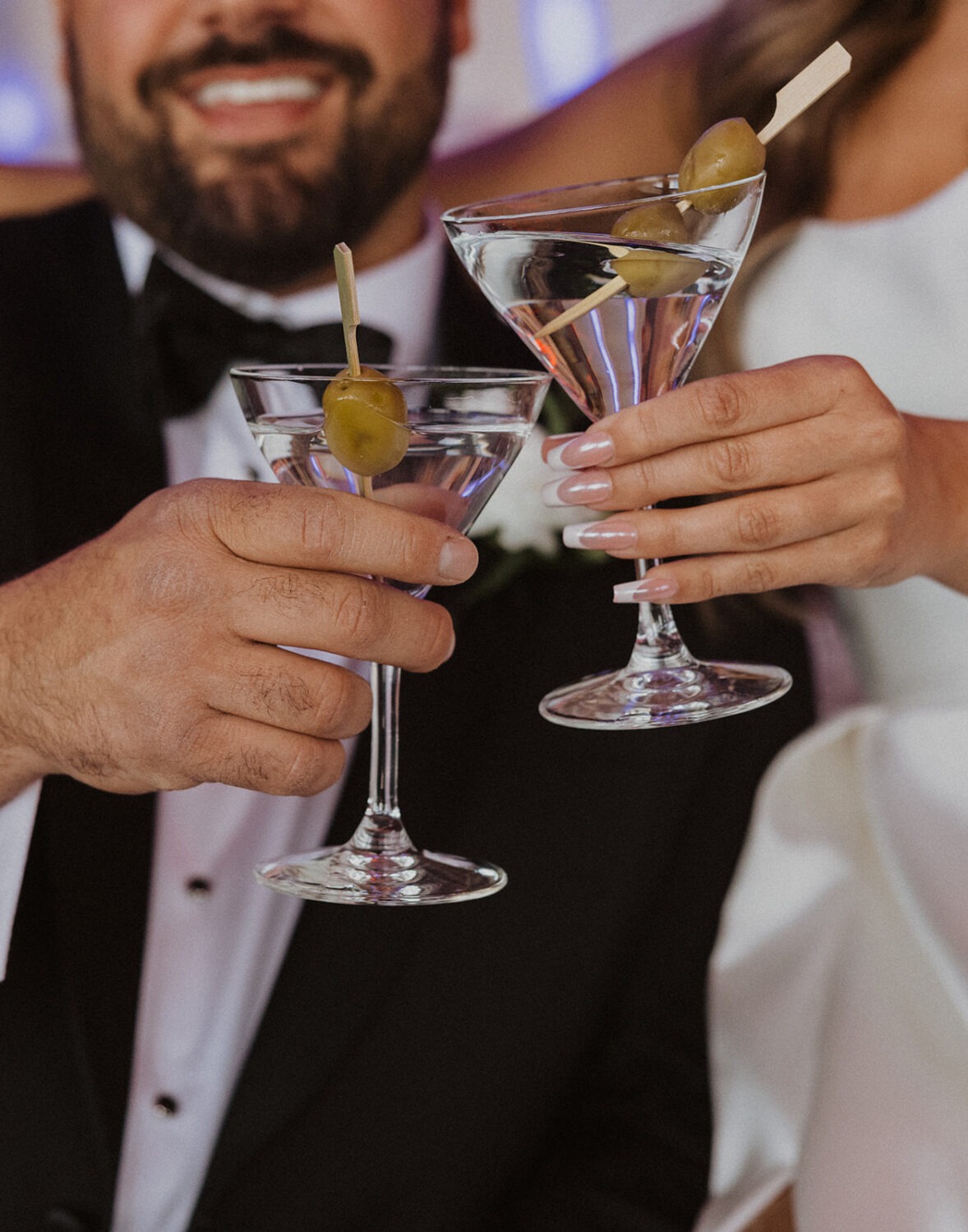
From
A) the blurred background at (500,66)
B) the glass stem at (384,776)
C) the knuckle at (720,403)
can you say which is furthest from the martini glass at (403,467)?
the blurred background at (500,66)

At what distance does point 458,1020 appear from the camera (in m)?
1.38

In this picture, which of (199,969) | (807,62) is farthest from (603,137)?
(199,969)

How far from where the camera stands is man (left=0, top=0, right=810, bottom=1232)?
1.27 metres

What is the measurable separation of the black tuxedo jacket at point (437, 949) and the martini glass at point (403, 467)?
0.43m

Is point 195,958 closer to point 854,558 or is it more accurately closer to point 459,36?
point 854,558

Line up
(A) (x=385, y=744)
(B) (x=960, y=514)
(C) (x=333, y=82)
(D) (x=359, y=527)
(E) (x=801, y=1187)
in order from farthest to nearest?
(C) (x=333, y=82) < (E) (x=801, y=1187) < (B) (x=960, y=514) < (A) (x=385, y=744) < (D) (x=359, y=527)

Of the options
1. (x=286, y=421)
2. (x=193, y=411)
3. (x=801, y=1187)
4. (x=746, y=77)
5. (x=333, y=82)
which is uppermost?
(x=333, y=82)

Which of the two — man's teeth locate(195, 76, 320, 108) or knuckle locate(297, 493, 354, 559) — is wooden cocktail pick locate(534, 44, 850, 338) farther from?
man's teeth locate(195, 76, 320, 108)

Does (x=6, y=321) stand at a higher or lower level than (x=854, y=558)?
higher

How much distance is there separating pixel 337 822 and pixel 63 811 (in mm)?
278

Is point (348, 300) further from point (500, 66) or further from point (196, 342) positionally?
point (500, 66)

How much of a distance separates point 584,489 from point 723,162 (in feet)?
0.72

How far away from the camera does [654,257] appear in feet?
2.49

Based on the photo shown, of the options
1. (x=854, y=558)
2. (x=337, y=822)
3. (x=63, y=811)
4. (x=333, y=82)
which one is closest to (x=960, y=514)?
(x=854, y=558)
